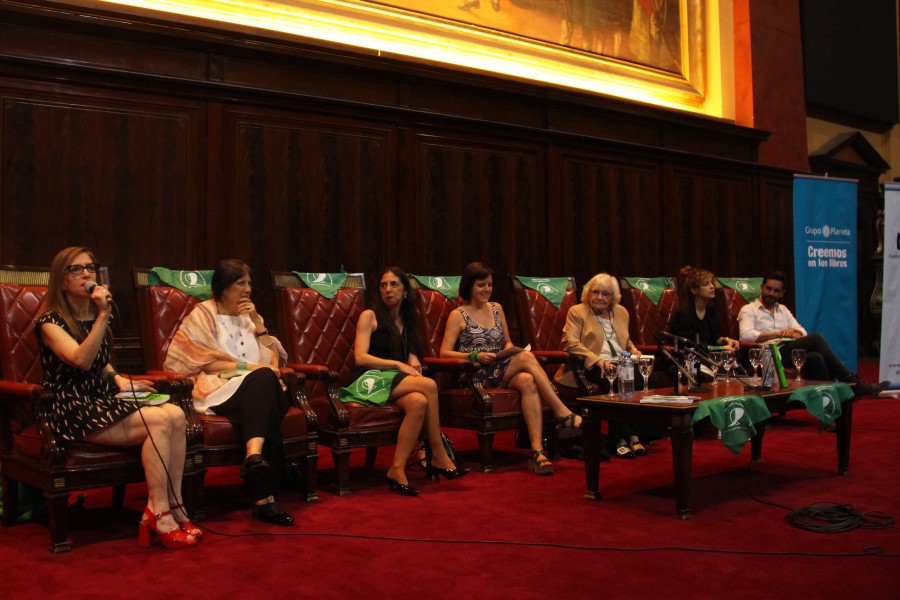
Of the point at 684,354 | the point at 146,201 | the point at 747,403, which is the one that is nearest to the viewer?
the point at 747,403

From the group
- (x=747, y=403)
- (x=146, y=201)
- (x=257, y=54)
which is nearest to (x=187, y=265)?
(x=146, y=201)

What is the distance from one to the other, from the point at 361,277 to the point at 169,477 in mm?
1897

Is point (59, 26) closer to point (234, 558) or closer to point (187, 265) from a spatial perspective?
point (187, 265)

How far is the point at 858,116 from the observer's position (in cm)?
1029

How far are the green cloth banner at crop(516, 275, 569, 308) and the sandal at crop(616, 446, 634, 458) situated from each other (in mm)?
1059

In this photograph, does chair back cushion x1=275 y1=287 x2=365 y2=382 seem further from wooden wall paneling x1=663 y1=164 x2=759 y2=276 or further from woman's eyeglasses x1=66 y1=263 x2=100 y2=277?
wooden wall paneling x1=663 y1=164 x2=759 y2=276

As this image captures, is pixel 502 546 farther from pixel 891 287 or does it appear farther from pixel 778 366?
pixel 891 287

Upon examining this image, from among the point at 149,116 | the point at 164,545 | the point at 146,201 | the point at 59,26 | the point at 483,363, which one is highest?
the point at 59,26

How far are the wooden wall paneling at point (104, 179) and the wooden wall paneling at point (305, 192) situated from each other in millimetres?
259

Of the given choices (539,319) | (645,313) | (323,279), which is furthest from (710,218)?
(323,279)

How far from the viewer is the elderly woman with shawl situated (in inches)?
Answer: 129

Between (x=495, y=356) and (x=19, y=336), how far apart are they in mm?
2160

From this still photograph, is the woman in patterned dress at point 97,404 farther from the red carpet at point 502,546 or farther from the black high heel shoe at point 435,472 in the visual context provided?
the black high heel shoe at point 435,472

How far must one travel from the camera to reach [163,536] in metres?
2.93
